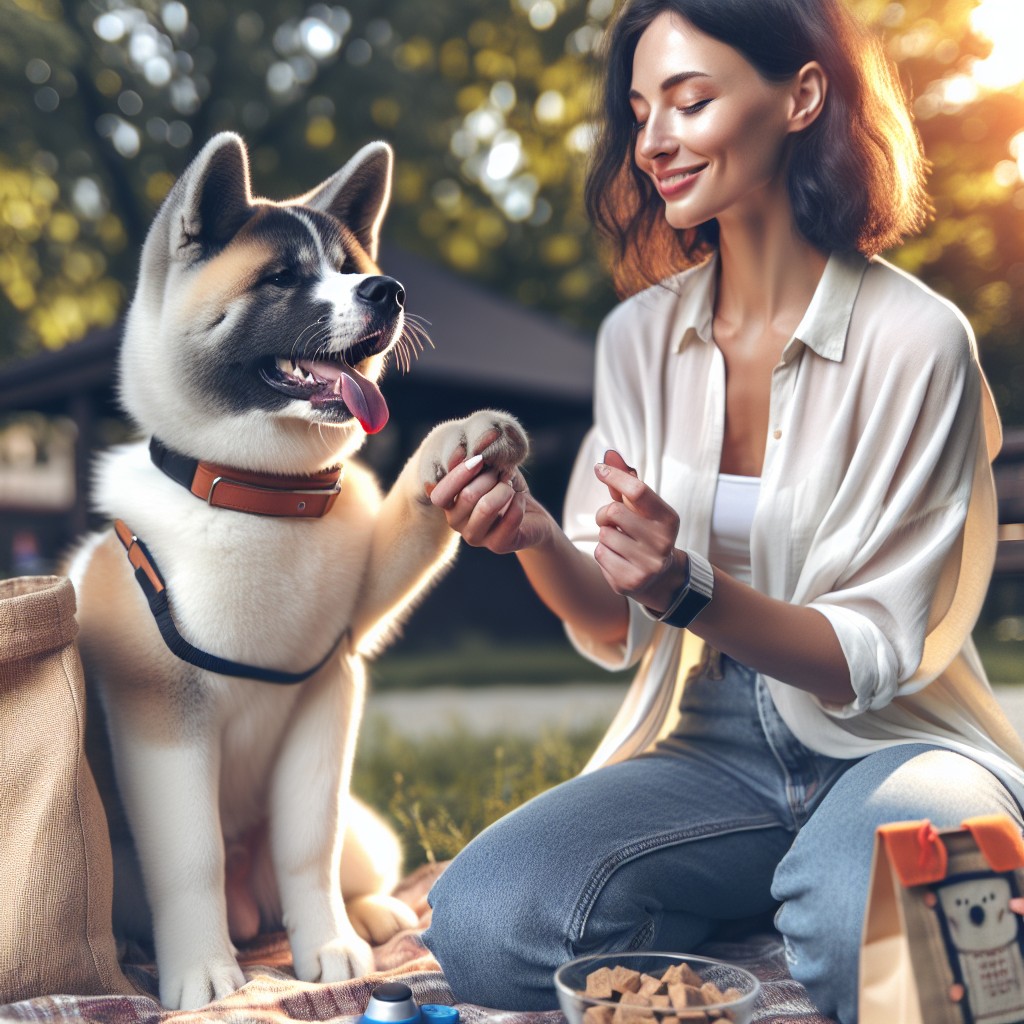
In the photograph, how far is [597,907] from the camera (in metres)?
1.51

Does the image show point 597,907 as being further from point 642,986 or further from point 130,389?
point 130,389

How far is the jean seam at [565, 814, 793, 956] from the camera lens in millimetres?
1493

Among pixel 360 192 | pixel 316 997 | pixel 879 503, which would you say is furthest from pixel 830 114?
pixel 316 997

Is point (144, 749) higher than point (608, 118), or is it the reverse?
point (608, 118)

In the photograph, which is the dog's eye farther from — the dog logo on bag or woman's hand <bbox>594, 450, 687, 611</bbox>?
the dog logo on bag

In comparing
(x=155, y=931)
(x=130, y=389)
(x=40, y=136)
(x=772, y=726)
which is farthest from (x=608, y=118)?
(x=40, y=136)

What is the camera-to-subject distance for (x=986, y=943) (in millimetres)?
1134

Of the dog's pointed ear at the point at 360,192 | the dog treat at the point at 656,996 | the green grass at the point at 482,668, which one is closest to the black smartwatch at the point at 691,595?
the dog treat at the point at 656,996

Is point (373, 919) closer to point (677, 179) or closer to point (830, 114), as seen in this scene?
point (677, 179)

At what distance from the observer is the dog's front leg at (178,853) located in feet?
4.74

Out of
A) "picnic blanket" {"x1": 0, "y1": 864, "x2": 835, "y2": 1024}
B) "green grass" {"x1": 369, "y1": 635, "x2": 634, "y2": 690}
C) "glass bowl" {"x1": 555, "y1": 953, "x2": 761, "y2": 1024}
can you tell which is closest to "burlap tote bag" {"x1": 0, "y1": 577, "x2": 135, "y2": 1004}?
"picnic blanket" {"x1": 0, "y1": 864, "x2": 835, "y2": 1024}

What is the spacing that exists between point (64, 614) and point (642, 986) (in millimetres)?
946

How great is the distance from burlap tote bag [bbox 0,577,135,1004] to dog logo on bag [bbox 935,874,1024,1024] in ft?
3.71

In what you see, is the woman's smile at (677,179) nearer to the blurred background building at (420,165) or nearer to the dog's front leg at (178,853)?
the dog's front leg at (178,853)
